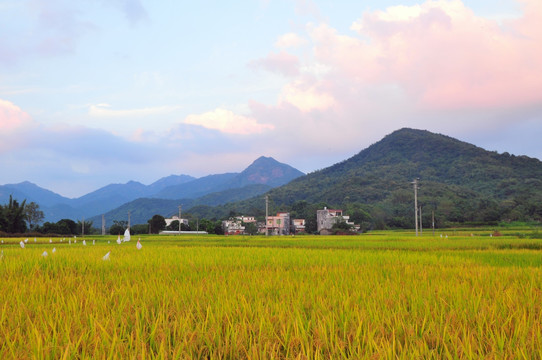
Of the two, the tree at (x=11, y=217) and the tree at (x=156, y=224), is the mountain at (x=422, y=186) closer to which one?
the tree at (x=156, y=224)

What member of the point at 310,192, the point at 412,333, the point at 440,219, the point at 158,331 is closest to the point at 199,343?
the point at 158,331

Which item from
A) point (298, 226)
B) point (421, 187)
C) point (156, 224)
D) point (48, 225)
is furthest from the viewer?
point (298, 226)

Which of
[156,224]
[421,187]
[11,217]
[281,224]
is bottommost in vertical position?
[281,224]

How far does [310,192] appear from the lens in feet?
443

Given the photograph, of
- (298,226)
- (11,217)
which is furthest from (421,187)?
(11,217)

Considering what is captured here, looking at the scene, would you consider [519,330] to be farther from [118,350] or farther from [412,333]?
[118,350]

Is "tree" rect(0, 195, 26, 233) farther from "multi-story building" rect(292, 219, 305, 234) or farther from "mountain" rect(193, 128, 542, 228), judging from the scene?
"multi-story building" rect(292, 219, 305, 234)

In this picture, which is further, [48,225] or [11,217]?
[48,225]

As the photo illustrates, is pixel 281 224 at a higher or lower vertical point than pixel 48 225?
lower

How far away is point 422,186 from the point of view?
320 feet

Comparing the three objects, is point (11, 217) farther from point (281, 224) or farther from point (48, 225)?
point (281, 224)

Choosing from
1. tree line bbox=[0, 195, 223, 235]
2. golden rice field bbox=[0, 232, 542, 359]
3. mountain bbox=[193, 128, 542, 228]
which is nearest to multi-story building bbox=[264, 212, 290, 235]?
mountain bbox=[193, 128, 542, 228]

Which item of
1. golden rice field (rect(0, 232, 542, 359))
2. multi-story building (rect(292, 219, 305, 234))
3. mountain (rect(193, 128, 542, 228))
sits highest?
mountain (rect(193, 128, 542, 228))

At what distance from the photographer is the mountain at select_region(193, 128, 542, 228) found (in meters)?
73.1
